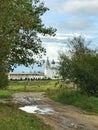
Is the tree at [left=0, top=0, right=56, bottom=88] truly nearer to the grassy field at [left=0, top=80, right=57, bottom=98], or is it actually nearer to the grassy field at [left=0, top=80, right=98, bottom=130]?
the grassy field at [left=0, top=80, right=98, bottom=130]

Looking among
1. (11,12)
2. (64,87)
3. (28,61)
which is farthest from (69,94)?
(11,12)

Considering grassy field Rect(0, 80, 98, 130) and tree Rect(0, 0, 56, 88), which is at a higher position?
tree Rect(0, 0, 56, 88)

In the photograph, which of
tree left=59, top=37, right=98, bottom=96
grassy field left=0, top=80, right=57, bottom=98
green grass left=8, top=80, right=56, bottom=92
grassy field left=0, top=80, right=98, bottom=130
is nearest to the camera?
grassy field left=0, top=80, right=98, bottom=130

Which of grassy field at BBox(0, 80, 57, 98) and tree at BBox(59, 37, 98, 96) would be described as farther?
grassy field at BBox(0, 80, 57, 98)

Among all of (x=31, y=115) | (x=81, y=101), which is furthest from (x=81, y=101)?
(x=31, y=115)

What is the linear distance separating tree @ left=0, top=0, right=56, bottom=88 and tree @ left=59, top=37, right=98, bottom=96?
8501mm

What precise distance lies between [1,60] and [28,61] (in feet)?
17.5

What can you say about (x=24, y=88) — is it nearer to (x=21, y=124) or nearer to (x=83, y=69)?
(x=83, y=69)

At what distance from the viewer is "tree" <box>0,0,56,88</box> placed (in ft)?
82.2

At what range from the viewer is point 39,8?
108ft

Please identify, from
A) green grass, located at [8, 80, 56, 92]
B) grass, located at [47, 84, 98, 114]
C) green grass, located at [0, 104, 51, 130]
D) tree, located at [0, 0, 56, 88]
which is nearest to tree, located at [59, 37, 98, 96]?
grass, located at [47, 84, 98, 114]

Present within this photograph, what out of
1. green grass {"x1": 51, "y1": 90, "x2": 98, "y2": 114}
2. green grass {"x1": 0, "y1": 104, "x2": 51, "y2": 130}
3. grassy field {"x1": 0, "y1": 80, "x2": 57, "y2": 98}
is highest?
grassy field {"x1": 0, "y1": 80, "x2": 57, "y2": 98}

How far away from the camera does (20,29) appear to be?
29.4m

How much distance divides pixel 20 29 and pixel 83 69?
1233 cm
